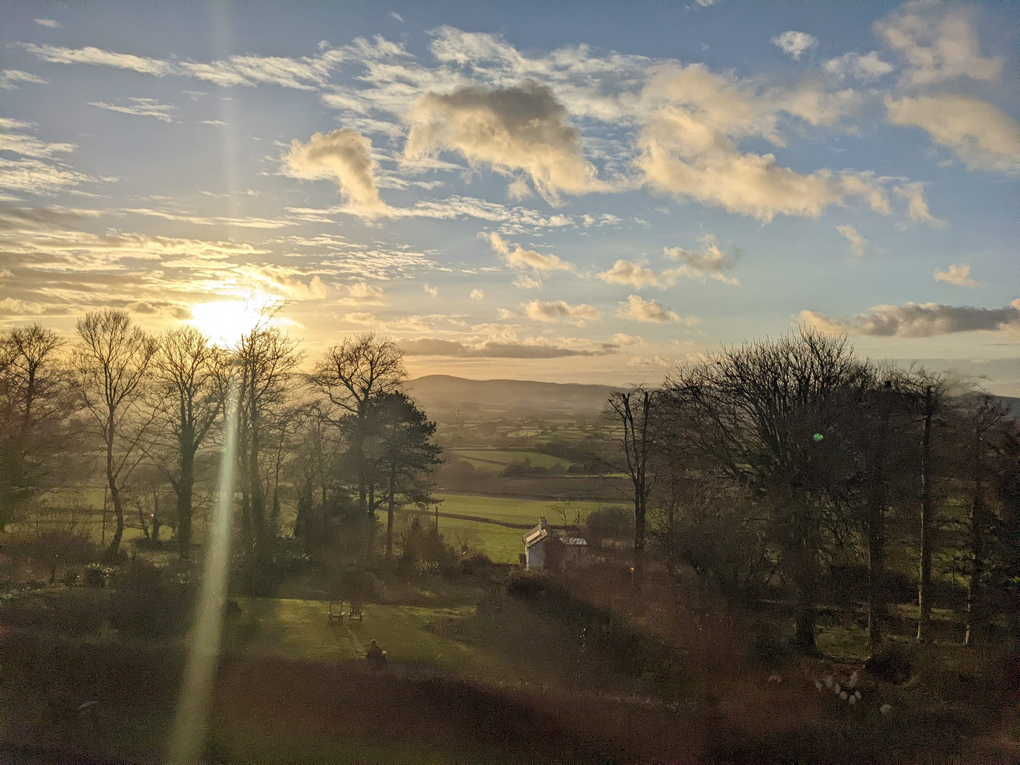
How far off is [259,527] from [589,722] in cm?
2186

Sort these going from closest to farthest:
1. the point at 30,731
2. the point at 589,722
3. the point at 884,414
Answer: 1. the point at 30,731
2. the point at 589,722
3. the point at 884,414

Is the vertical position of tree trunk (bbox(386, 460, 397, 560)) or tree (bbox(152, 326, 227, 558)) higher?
tree (bbox(152, 326, 227, 558))

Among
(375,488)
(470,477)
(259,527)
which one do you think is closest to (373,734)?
(259,527)

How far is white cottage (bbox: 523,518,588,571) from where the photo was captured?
134ft

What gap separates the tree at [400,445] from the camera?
4022 cm

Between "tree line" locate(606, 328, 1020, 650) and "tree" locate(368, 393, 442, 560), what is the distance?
18513 mm

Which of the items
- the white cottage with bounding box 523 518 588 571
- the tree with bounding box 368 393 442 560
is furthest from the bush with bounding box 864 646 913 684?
the tree with bounding box 368 393 442 560

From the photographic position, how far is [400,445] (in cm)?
4081

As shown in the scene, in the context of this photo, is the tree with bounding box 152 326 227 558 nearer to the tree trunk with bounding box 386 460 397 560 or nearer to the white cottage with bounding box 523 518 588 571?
the tree trunk with bounding box 386 460 397 560

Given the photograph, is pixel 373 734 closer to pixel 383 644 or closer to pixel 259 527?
pixel 383 644

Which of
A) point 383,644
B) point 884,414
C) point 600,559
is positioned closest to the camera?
point 383,644

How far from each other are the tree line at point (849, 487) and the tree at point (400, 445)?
1851 centimetres

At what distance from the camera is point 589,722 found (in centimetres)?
1599

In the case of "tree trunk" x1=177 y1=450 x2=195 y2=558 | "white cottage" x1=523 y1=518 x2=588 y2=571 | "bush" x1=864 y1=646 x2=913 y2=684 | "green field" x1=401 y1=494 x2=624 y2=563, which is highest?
"tree trunk" x1=177 y1=450 x2=195 y2=558
